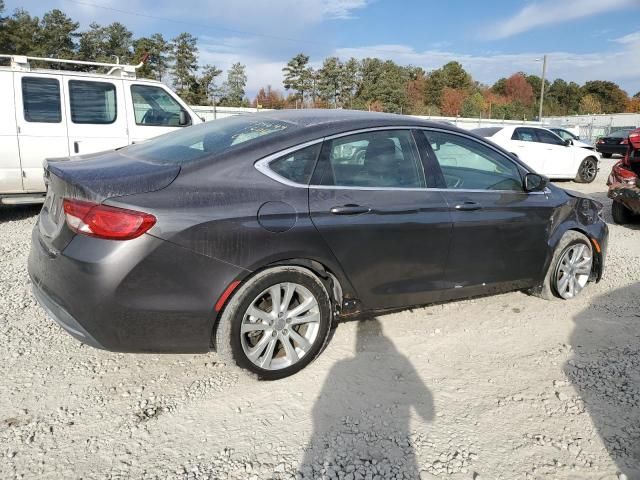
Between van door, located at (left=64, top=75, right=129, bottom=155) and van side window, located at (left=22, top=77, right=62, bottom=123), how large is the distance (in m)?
0.16

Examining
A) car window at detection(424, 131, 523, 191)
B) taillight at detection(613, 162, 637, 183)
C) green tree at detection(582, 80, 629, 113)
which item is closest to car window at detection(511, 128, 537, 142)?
taillight at detection(613, 162, 637, 183)

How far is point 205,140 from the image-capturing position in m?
3.32

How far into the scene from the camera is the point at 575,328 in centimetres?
403

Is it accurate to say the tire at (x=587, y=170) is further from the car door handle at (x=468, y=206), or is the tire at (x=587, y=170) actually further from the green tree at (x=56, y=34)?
the green tree at (x=56, y=34)

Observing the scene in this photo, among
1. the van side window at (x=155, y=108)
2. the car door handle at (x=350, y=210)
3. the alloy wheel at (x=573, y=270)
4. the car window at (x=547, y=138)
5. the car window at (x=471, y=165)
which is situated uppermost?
the van side window at (x=155, y=108)

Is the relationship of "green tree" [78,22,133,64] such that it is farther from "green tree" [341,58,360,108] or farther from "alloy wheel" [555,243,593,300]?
"alloy wheel" [555,243,593,300]

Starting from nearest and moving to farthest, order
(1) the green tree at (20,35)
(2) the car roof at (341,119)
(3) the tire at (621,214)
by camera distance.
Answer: (2) the car roof at (341,119) → (3) the tire at (621,214) → (1) the green tree at (20,35)

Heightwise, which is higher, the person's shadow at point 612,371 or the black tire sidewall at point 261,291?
the black tire sidewall at point 261,291

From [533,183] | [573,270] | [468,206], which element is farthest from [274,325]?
[573,270]

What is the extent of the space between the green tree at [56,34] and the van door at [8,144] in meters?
45.0

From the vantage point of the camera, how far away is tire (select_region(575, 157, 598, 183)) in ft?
44.1

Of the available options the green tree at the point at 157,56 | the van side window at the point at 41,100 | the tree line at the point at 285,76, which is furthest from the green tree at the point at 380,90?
the van side window at the point at 41,100

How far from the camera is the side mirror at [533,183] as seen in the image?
13.3ft

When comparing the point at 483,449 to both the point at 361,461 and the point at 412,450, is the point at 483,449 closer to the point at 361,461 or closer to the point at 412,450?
the point at 412,450
